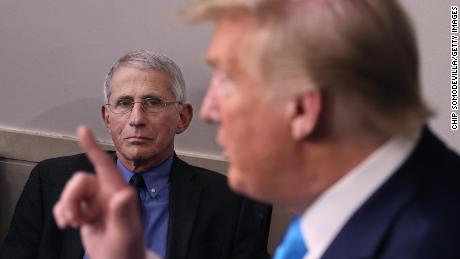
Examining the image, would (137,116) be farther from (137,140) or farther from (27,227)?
(27,227)

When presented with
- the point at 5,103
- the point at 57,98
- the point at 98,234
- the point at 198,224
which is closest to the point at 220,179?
the point at 198,224

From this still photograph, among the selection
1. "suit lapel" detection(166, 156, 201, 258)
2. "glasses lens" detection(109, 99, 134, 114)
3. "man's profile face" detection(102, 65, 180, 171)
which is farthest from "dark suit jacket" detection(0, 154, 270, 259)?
"glasses lens" detection(109, 99, 134, 114)

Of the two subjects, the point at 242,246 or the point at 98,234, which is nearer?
the point at 98,234

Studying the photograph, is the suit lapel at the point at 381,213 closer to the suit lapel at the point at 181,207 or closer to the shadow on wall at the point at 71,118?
the suit lapel at the point at 181,207

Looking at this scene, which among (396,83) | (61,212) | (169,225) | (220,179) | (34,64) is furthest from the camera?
(34,64)

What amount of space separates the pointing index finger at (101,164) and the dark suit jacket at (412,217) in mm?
286

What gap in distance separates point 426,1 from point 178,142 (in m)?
1.01

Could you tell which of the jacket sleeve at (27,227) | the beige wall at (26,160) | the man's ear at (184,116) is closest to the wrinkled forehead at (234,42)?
the man's ear at (184,116)

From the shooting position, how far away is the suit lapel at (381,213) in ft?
2.51

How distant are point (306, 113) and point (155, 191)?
4.76ft

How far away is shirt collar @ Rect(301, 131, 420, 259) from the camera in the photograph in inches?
30.5

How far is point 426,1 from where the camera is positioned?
2307 millimetres

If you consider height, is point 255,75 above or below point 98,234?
above

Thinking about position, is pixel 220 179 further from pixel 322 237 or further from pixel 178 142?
pixel 322 237
